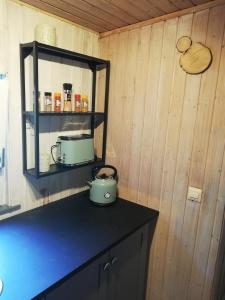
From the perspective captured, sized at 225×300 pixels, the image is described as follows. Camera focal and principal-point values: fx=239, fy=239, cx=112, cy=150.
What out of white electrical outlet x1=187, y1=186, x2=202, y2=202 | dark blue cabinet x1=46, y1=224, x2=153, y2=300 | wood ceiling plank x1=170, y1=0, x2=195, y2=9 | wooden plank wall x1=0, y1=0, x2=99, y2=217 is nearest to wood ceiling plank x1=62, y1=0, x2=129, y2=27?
wooden plank wall x1=0, y1=0, x2=99, y2=217

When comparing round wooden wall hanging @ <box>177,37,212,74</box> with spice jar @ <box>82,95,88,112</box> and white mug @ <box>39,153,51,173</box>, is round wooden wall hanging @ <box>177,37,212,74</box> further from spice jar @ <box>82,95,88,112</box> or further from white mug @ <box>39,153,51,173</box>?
white mug @ <box>39,153,51,173</box>

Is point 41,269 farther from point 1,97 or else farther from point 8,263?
point 1,97

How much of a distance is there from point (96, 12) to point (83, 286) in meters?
1.59

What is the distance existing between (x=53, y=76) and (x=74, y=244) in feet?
3.60

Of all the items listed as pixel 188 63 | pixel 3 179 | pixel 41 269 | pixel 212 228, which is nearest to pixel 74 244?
pixel 41 269

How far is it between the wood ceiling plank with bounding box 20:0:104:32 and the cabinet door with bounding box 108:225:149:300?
1.50m

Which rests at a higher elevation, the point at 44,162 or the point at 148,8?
the point at 148,8

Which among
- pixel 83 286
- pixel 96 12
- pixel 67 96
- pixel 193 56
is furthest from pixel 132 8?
pixel 83 286

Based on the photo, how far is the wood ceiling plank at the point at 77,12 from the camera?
4.60ft

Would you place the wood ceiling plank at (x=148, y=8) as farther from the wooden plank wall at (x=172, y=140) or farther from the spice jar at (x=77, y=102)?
the spice jar at (x=77, y=102)

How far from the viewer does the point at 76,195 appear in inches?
77.7

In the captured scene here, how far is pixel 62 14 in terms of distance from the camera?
5.16ft

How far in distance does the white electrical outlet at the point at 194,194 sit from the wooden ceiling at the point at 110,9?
1115 millimetres

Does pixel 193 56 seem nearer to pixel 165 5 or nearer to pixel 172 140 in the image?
pixel 165 5
